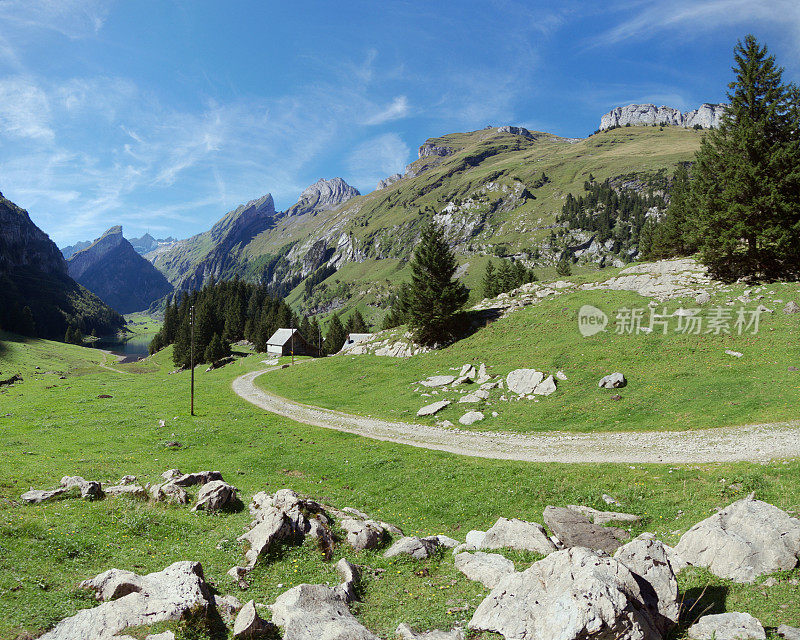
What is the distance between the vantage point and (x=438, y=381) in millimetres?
44906

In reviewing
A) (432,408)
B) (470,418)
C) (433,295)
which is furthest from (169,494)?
(433,295)

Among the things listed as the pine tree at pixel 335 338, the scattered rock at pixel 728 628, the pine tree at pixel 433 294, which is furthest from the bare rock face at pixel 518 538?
the pine tree at pixel 335 338

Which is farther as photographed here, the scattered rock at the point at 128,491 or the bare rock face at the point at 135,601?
the scattered rock at the point at 128,491

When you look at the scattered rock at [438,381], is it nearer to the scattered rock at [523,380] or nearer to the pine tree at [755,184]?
the scattered rock at [523,380]

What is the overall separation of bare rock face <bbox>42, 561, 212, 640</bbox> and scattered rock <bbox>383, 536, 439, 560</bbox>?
638cm

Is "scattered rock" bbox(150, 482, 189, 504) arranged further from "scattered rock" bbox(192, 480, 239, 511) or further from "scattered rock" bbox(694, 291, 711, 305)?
"scattered rock" bbox(694, 291, 711, 305)

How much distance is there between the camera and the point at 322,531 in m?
14.4

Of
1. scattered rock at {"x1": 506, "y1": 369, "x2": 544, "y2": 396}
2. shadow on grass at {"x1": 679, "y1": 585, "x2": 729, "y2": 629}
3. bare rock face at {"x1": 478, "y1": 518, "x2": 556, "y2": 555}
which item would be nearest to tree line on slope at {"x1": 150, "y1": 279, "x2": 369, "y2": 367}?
scattered rock at {"x1": 506, "y1": 369, "x2": 544, "y2": 396}

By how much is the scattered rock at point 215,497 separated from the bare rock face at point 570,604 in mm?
13341

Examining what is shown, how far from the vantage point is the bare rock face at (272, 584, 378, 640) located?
347 inches

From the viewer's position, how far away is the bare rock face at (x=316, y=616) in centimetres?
881

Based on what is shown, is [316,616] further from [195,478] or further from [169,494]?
[195,478]

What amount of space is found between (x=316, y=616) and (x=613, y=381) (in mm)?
A: 32475

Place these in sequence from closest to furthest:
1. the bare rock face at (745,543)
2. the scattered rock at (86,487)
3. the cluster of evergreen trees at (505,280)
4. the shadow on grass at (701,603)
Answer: the shadow on grass at (701,603), the bare rock face at (745,543), the scattered rock at (86,487), the cluster of evergreen trees at (505,280)
